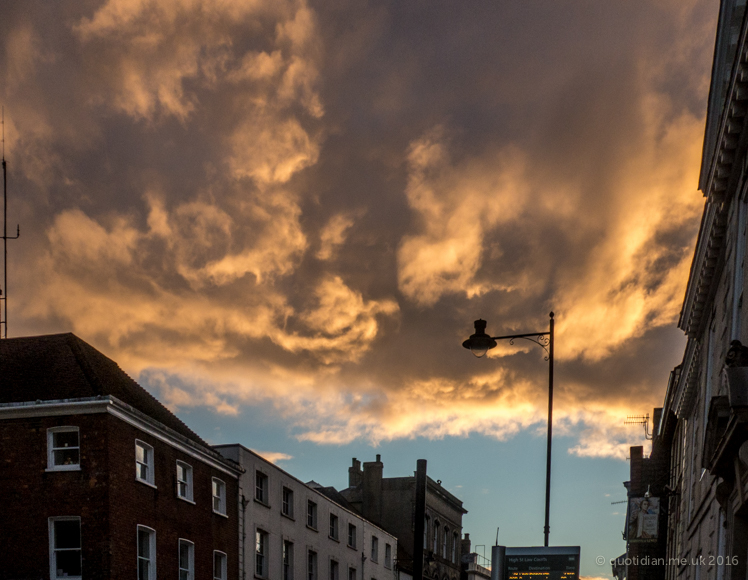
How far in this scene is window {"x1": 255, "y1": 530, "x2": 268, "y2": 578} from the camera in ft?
141

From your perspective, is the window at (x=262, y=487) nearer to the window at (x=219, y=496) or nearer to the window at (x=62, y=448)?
A: the window at (x=219, y=496)

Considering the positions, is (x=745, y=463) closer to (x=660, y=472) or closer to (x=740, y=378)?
(x=740, y=378)

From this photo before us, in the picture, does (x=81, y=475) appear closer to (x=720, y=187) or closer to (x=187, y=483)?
(x=187, y=483)

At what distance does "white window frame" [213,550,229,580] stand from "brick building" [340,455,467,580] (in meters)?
26.8

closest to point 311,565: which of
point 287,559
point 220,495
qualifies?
point 287,559

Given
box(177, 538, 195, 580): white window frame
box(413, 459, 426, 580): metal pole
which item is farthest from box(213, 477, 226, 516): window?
box(413, 459, 426, 580): metal pole

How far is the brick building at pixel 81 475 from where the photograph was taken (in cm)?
3095

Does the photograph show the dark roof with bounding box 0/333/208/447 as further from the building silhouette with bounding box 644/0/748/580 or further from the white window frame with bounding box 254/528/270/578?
the building silhouette with bounding box 644/0/748/580

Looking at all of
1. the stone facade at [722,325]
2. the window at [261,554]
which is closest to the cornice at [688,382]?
the stone facade at [722,325]

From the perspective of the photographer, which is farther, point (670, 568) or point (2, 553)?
point (670, 568)

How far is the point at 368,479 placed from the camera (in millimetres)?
68688

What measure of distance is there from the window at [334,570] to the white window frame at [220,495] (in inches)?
550

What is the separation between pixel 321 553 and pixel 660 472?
67.9ft

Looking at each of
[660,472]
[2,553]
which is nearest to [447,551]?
[660,472]
